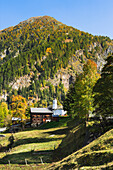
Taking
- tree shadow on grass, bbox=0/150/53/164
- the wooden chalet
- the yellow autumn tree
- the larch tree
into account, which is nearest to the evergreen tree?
the larch tree

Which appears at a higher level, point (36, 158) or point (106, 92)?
point (106, 92)

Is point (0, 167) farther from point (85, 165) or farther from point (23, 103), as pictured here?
point (23, 103)

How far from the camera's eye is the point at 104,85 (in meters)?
24.1

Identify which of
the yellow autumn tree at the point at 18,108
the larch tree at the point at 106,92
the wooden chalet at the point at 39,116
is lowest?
the wooden chalet at the point at 39,116

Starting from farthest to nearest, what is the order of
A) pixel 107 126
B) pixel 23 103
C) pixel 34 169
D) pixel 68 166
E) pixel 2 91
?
pixel 2 91
pixel 23 103
pixel 107 126
pixel 34 169
pixel 68 166

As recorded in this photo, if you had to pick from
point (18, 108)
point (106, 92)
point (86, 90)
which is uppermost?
point (86, 90)

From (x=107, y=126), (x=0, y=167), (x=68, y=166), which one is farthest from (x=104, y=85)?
(x=0, y=167)

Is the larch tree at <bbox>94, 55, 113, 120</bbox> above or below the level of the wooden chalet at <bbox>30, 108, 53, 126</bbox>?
above

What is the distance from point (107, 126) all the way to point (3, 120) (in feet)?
229

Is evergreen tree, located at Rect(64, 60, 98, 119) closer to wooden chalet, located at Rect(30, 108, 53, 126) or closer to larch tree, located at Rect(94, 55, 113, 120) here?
larch tree, located at Rect(94, 55, 113, 120)

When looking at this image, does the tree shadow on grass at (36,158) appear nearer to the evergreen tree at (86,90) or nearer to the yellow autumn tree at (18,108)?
the evergreen tree at (86,90)

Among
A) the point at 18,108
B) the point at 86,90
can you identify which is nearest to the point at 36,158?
the point at 86,90

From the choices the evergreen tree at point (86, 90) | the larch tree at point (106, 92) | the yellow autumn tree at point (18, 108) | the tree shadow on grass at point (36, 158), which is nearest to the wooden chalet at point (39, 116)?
the yellow autumn tree at point (18, 108)

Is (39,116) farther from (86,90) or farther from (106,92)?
(106,92)
